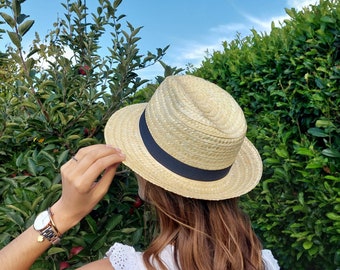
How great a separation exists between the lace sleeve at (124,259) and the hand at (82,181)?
6.0 inches

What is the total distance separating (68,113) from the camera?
2311mm

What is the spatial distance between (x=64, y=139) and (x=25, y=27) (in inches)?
21.0

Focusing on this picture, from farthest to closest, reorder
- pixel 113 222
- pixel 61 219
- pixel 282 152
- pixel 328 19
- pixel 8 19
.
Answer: pixel 282 152 → pixel 328 19 → pixel 8 19 → pixel 113 222 → pixel 61 219

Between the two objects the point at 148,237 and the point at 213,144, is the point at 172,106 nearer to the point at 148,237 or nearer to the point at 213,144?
the point at 213,144

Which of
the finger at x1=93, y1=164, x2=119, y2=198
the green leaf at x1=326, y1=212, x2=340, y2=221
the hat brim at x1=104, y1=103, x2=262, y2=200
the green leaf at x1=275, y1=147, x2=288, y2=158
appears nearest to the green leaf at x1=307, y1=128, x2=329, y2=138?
the green leaf at x1=275, y1=147, x2=288, y2=158

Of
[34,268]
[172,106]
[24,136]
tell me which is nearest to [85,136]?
[24,136]

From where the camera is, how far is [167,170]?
147cm

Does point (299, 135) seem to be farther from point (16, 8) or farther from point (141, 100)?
point (16, 8)

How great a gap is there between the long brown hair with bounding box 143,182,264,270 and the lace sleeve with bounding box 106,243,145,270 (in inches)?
0.9

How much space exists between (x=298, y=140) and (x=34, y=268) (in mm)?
1855

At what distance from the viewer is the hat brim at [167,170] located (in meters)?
1.42

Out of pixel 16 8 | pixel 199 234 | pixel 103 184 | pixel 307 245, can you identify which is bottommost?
pixel 307 245

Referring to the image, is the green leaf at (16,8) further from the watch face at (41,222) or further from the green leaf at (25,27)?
the watch face at (41,222)

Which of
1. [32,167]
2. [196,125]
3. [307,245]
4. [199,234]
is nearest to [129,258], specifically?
[199,234]
